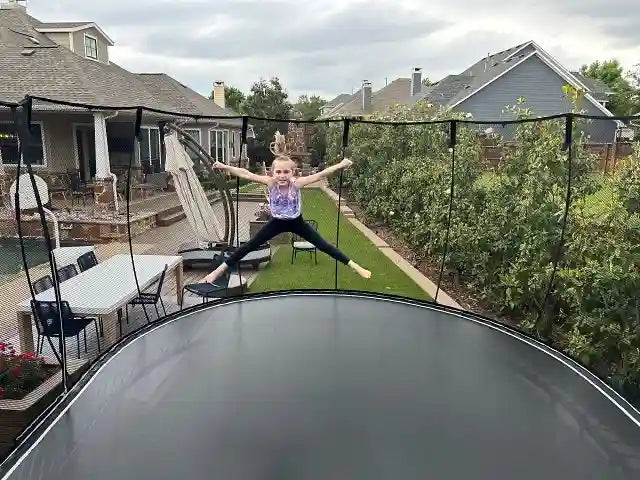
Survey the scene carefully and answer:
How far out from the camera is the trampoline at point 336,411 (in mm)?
1858

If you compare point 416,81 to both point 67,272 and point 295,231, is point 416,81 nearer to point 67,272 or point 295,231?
point 67,272

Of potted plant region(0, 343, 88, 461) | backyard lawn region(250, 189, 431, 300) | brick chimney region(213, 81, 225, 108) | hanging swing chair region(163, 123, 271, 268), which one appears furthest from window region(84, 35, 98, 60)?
potted plant region(0, 343, 88, 461)

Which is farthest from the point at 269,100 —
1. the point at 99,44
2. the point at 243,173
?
the point at 243,173

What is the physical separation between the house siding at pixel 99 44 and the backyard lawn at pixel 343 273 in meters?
8.00

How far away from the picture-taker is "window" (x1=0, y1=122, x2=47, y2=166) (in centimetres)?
277

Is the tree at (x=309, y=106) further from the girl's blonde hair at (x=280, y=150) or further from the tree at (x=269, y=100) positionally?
the girl's blonde hair at (x=280, y=150)

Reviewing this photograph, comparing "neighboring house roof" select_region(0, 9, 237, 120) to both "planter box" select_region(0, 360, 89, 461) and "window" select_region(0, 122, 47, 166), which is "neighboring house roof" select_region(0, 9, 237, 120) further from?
"planter box" select_region(0, 360, 89, 461)

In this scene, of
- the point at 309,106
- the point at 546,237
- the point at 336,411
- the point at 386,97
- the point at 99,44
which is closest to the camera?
the point at 336,411

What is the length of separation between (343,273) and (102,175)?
493 centimetres

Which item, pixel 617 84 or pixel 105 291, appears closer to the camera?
pixel 105 291

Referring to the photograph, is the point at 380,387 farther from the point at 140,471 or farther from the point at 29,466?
the point at 29,466

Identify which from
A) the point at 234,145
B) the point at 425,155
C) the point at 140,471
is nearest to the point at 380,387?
the point at 140,471

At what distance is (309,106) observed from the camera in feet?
104

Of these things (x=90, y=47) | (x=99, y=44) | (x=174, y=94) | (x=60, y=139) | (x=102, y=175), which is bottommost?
(x=102, y=175)
